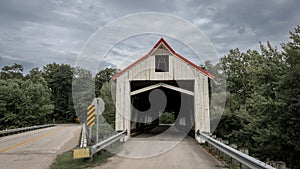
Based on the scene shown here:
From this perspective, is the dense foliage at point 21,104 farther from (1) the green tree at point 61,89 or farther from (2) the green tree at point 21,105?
(1) the green tree at point 61,89

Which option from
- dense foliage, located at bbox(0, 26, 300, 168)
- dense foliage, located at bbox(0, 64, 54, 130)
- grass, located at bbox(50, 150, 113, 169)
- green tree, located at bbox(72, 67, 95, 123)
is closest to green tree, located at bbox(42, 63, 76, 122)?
dense foliage, located at bbox(0, 26, 300, 168)

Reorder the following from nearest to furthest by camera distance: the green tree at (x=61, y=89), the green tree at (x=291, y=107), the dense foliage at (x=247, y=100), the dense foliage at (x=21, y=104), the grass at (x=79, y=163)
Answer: the grass at (x=79, y=163), the green tree at (x=291, y=107), the dense foliage at (x=247, y=100), the dense foliage at (x=21, y=104), the green tree at (x=61, y=89)

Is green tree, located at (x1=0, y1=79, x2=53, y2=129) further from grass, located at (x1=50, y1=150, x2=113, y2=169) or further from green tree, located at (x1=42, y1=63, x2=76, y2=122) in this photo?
grass, located at (x1=50, y1=150, x2=113, y2=169)

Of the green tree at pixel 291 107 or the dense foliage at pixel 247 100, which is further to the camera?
the dense foliage at pixel 247 100

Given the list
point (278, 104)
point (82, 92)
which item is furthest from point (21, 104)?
point (278, 104)

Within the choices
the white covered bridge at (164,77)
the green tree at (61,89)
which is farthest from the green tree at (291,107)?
the green tree at (61,89)

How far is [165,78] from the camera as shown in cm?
1134

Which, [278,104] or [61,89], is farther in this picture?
[61,89]

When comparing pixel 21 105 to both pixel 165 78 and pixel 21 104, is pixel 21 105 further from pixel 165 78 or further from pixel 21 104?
pixel 165 78

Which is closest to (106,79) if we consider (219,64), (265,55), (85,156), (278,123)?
(219,64)

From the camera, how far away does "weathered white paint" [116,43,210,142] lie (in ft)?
35.5

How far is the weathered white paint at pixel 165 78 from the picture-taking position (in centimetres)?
1082

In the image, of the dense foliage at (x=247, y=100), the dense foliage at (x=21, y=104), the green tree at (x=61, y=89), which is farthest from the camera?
the green tree at (x=61, y=89)

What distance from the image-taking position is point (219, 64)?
96.2ft
